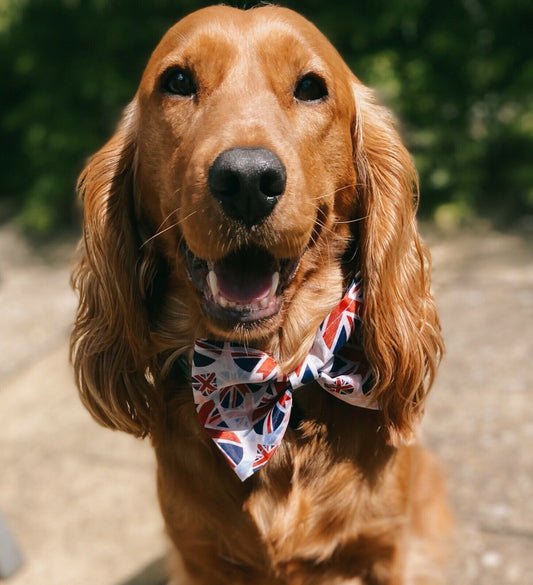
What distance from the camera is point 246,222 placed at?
63.8 inches

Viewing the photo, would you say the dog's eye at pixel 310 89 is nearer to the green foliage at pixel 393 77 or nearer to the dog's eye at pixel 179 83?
the dog's eye at pixel 179 83

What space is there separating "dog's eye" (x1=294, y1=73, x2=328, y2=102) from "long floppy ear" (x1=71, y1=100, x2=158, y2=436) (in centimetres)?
51

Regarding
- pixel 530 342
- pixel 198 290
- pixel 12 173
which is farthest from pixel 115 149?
pixel 12 173

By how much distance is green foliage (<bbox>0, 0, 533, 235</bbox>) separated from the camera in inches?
212

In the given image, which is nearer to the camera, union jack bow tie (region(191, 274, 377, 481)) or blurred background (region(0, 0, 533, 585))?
union jack bow tie (region(191, 274, 377, 481))

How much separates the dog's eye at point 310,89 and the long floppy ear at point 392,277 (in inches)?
7.7

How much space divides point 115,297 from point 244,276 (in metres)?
0.44

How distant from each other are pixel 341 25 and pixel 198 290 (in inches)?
165

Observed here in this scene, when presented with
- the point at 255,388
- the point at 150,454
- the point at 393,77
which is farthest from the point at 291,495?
the point at 393,77

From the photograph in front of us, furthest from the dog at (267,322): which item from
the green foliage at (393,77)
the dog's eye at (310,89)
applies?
the green foliage at (393,77)

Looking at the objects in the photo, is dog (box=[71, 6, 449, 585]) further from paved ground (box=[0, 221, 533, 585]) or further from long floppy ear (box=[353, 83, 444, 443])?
paved ground (box=[0, 221, 533, 585])

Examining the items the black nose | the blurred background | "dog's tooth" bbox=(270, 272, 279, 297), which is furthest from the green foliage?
the black nose

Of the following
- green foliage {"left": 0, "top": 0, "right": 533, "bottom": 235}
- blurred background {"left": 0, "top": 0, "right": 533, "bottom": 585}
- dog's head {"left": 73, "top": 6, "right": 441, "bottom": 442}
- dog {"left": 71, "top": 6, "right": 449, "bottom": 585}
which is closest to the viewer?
dog's head {"left": 73, "top": 6, "right": 441, "bottom": 442}

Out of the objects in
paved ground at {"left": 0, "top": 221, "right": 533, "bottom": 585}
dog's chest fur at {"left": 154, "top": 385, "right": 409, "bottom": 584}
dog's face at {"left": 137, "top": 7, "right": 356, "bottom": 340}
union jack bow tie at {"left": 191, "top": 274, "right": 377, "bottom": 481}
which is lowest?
paved ground at {"left": 0, "top": 221, "right": 533, "bottom": 585}
